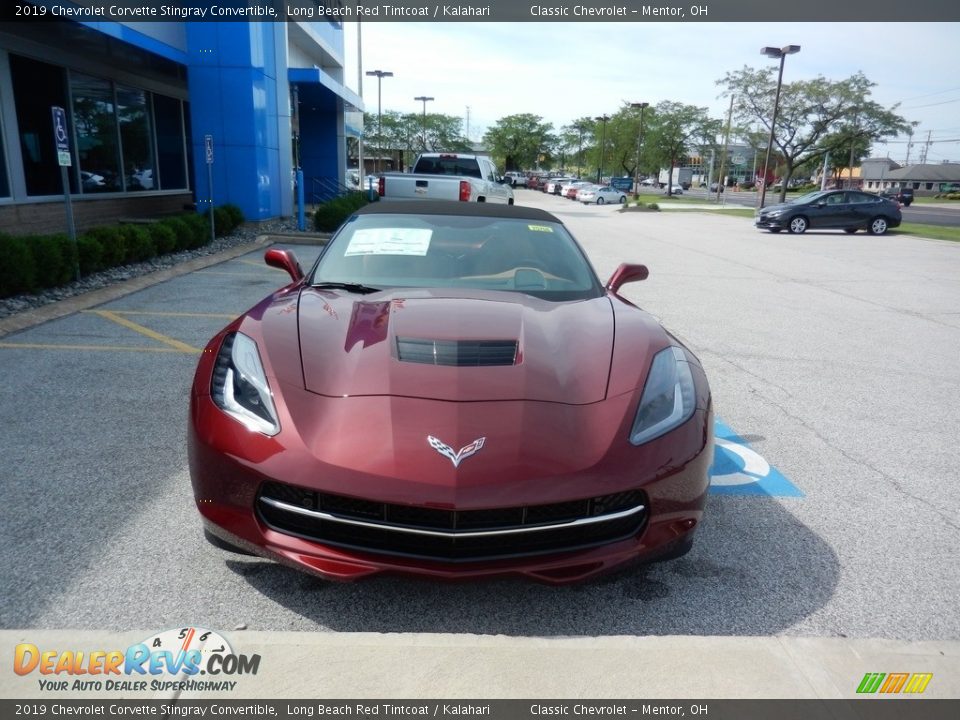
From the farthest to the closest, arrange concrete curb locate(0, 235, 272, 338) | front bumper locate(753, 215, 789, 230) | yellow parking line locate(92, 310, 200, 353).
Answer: front bumper locate(753, 215, 789, 230) → concrete curb locate(0, 235, 272, 338) → yellow parking line locate(92, 310, 200, 353)

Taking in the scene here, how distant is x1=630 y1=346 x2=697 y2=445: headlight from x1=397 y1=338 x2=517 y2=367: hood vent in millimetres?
539

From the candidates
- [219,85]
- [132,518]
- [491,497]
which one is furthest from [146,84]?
[491,497]

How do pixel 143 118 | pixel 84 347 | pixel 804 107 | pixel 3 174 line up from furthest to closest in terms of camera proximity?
pixel 804 107, pixel 143 118, pixel 3 174, pixel 84 347

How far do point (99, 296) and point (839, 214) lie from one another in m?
23.5

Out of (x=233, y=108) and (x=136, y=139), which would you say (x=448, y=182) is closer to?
(x=233, y=108)

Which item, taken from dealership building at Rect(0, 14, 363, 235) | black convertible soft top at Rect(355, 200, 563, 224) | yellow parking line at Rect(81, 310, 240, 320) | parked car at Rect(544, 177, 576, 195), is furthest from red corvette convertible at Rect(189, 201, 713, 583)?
parked car at Rect(544, 177, 576, 195)

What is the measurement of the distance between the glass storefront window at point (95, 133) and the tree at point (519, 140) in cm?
9580

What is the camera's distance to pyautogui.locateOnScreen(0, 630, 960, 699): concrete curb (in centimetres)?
202

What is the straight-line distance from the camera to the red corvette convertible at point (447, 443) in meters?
2.24

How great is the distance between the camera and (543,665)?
214 centimetres

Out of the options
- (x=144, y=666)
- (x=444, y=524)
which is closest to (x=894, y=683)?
(x=444, y=524)

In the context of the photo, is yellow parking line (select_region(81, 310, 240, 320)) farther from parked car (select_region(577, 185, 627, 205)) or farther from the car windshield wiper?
parked car (select_region(577, 185, 627, 205))

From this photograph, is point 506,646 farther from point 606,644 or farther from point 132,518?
point 132,518

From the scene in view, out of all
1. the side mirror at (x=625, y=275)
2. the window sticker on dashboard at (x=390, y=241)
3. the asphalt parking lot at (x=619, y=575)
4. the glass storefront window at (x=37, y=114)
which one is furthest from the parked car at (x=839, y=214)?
the window sticker on dashboard at (x=390, y=241)
